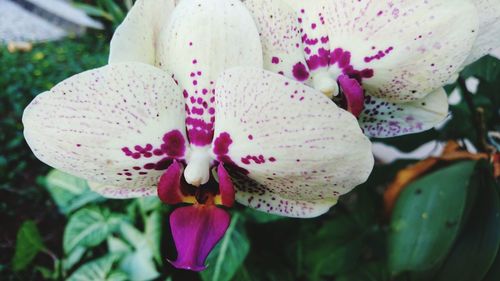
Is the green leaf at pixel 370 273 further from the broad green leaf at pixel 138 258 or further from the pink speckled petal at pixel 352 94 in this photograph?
the pink speckled petal at pixel 352 94

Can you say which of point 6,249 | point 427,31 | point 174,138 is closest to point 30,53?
point 6,249

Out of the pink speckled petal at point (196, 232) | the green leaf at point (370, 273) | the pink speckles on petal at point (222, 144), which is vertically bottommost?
the green leaf at point (370, 273)

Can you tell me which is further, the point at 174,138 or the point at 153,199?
the point at 153,199

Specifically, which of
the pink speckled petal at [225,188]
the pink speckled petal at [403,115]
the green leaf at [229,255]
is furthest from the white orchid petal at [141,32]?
the green leaf at [229,255]

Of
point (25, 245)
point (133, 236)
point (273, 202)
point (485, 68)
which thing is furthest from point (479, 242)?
point (25, 245)

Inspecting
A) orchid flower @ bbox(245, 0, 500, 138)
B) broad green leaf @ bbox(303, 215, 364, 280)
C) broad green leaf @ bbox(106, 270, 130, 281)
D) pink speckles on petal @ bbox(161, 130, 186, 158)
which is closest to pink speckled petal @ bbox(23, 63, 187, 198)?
pink speckles on petal @ bbox(161, 130, 186, 158)

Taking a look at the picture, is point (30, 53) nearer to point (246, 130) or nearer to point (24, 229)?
point (24, 229)
